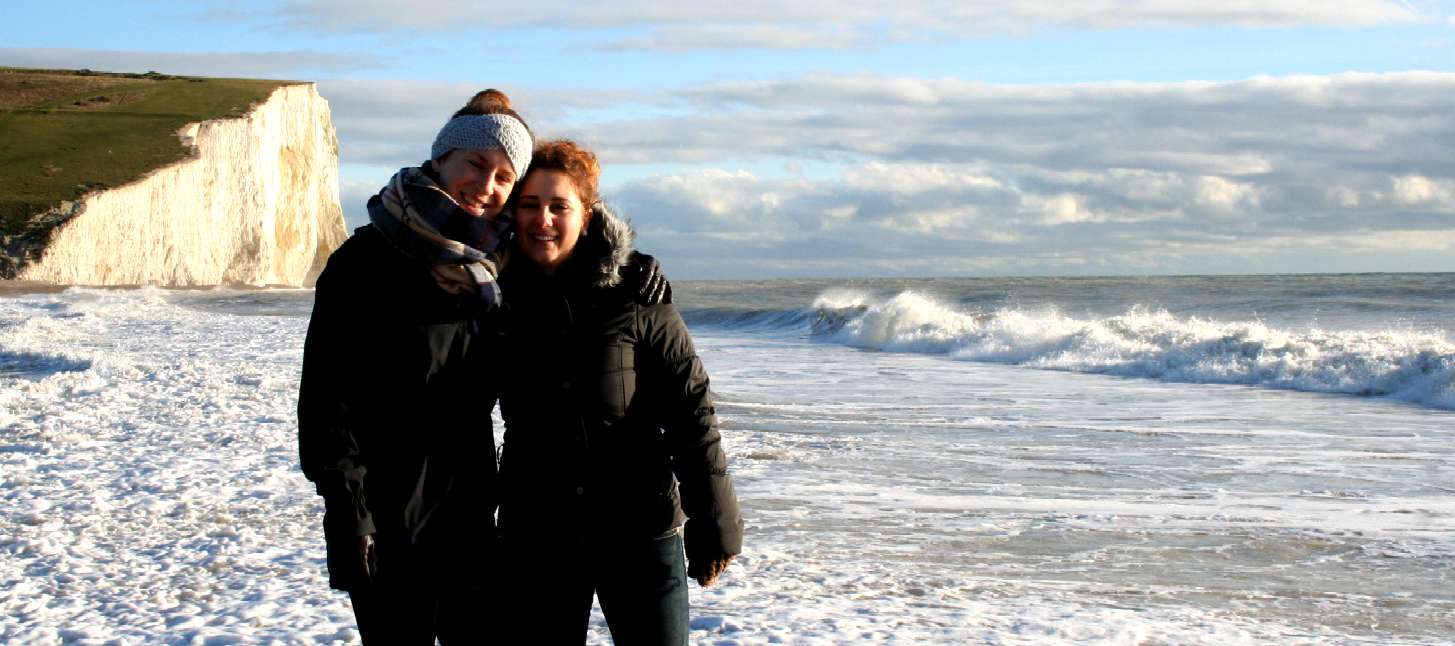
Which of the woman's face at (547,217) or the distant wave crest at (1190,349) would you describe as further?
the distant wave crest at (1190,349)

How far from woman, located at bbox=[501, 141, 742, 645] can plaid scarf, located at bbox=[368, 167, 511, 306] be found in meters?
0.16

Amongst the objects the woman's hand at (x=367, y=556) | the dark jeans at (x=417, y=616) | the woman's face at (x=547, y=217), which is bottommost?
the dark jeans at (x=417, y=616)

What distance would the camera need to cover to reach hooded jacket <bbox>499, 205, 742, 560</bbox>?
9.52 feet

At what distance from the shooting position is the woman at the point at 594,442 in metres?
2.90

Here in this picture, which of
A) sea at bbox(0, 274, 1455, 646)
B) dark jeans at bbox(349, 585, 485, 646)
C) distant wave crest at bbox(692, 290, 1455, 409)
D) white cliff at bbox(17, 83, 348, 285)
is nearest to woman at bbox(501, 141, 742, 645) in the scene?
dark jeans at bbox(349, 585, 485, 646)

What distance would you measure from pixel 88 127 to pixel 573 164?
63.0 metres

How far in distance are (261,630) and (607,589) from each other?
209 centimetres

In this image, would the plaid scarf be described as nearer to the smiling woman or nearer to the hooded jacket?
the smiling woman

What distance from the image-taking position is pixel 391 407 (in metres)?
2.74

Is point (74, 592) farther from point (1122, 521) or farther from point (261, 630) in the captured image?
point (1122, 521)

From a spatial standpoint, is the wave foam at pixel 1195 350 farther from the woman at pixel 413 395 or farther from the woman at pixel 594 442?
the woman at pixel 413 395

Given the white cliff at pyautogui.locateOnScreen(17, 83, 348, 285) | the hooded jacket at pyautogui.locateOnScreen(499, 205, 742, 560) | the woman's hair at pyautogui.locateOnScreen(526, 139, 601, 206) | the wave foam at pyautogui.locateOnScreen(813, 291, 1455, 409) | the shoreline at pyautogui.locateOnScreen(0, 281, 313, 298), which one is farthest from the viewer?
the white cliff at pyautogui.locateOnScreen(17, 83, 348, 285)

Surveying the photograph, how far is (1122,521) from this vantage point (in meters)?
6.65

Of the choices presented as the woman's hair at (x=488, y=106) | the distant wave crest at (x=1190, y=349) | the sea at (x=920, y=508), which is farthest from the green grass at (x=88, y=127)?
the woman's hair at (x=488, y=106)
